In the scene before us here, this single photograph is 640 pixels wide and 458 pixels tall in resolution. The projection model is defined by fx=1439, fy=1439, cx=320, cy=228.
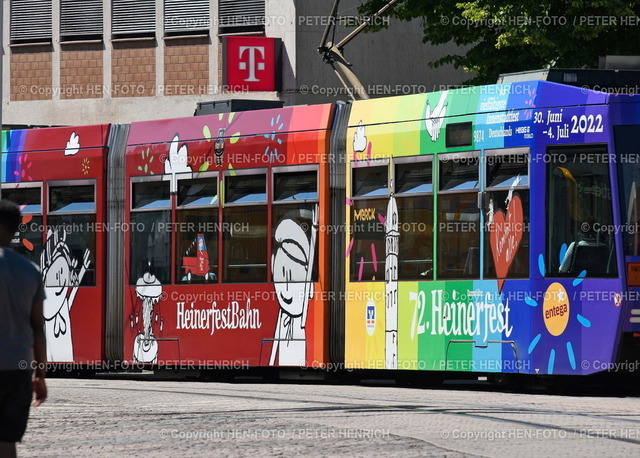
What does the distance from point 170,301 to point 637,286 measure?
620 cm

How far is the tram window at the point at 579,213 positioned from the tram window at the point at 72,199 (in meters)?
6.57

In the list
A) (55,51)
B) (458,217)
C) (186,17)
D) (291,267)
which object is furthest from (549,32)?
(55,51)

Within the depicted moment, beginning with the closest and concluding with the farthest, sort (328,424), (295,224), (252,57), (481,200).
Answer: (328,424), (481,200), (295,224), (252,57)

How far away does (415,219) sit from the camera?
15477 millimetres

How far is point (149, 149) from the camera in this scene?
18000mm

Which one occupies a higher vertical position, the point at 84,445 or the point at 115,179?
the point at 115,179

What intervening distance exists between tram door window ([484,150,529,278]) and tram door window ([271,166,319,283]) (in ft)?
7.64

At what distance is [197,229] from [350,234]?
7.30ft

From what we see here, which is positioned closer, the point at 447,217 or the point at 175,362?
the point at 447,217

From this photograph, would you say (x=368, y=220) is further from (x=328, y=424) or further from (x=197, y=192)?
(x=328, y=424)

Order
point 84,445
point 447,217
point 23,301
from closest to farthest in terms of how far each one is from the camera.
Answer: point 23,301
point 84,445
point 447,217

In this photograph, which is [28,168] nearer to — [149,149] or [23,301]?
[149,149]

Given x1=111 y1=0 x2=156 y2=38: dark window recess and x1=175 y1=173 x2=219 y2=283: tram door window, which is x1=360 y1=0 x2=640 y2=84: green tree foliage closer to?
x1=175 y1=173 x2=219 y2=283: tram door window

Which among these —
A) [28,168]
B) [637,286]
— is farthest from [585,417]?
[28,168]
